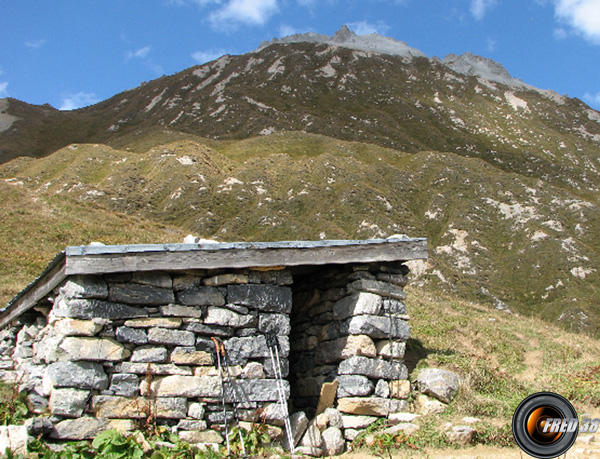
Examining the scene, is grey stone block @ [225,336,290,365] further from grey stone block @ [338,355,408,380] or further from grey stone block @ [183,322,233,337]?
grey stone block @ [338,355,408,380]

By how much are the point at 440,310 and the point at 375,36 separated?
177863 millimetres

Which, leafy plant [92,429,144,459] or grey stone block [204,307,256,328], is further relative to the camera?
grey stone block [204,307,256,328]

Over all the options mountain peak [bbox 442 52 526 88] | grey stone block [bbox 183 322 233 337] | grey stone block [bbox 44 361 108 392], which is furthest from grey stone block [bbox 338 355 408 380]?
mountain peak [bbox 442 52 526 88]

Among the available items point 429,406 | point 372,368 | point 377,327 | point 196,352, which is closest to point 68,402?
point 196,352

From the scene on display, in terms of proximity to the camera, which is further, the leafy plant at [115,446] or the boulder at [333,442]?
the boulder at [333,442]

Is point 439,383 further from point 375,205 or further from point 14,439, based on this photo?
point 375,205

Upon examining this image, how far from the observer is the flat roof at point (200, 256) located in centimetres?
744

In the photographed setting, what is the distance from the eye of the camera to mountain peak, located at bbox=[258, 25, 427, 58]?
158 metres

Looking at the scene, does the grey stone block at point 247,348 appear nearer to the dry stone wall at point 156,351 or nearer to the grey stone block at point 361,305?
the dry stone wall at point 156,351

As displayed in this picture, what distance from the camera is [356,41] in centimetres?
17262

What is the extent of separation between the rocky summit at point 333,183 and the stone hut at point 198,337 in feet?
26.8

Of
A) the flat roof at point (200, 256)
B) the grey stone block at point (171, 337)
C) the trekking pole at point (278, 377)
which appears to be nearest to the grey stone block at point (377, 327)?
the flat roof at point (200, 256)
